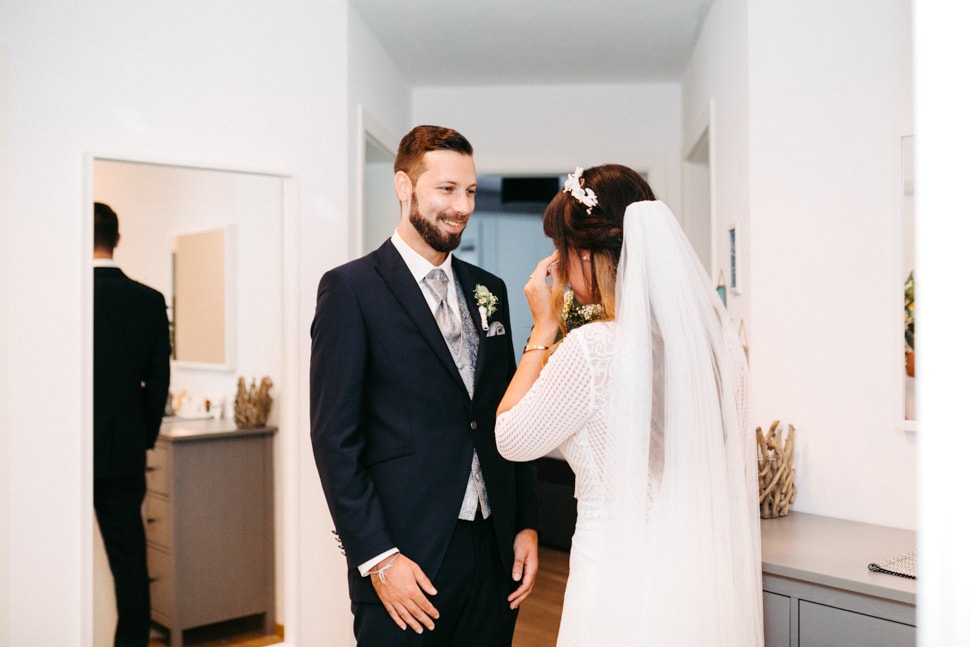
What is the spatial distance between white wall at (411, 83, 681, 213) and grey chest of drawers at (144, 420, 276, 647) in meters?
2.29

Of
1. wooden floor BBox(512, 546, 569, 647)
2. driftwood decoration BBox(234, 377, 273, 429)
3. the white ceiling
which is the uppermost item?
the white ceiling

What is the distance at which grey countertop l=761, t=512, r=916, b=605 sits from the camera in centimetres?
179

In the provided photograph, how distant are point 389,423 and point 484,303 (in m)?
0.38

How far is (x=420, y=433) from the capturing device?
5.82 feet

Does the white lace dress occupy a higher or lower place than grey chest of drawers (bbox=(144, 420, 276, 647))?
higher

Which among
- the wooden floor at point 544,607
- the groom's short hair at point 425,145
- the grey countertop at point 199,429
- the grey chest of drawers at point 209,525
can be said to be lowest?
the wooden floor at point 544,607

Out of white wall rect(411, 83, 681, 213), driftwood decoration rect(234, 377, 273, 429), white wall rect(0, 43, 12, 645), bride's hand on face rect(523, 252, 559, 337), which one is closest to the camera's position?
bride's hand on face rect(523, 252, 559, 337)

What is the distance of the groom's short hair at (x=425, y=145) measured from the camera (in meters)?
1.93

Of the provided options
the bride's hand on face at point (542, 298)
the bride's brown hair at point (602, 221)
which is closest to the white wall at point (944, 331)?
the bride's brown hair at point (602, 221)

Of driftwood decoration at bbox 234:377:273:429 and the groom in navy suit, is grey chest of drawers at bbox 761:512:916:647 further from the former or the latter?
driftwood decoration at bbox 234:377:273:429

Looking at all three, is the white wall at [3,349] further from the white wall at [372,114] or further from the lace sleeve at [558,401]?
the lace sleeve at [558,401]

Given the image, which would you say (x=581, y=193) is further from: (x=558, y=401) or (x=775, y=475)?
(x=775, y=475)

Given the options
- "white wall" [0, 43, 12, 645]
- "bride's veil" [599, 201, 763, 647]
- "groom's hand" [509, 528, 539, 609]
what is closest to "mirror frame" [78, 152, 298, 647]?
"white wall" [0, 43, 12, 645]

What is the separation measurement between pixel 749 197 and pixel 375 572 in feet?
5.70
